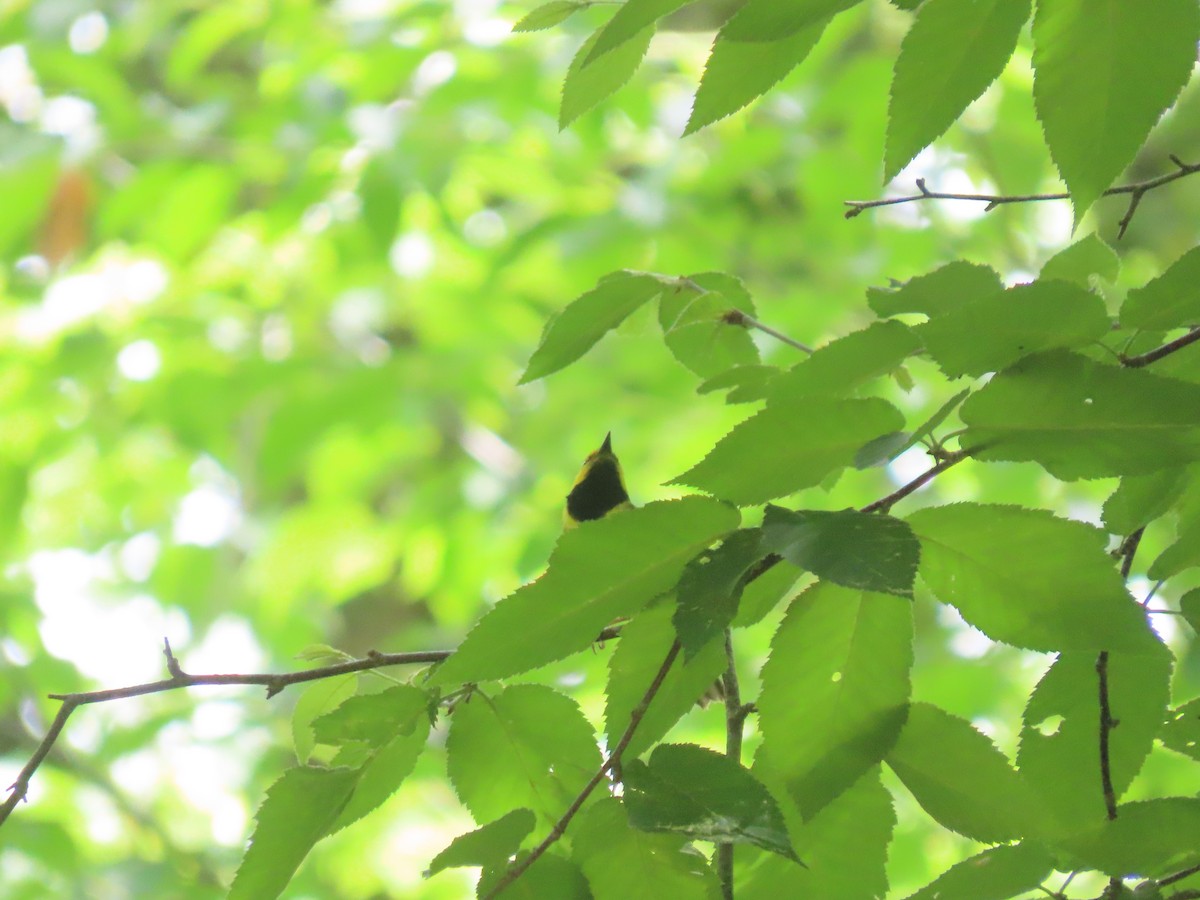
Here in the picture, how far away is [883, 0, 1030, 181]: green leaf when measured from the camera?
0.76 metres

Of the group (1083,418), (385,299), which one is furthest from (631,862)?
(385,299)

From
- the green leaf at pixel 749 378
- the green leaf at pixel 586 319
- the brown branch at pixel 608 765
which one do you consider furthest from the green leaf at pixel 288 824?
the green leaf at pixel 749 378

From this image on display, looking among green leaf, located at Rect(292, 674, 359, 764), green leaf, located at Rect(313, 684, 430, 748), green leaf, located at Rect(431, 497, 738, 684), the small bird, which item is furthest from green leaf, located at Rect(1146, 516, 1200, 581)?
the small bird

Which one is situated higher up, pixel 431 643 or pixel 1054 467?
pixel 431 643

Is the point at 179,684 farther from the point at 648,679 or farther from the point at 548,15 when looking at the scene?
the point at 548,15

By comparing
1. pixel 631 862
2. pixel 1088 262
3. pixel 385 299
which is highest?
pixel 385 299

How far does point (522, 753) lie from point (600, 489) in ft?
6.00

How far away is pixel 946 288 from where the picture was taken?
0.93 m

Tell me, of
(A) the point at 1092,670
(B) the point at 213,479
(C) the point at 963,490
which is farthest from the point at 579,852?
(B) the point at 213,479

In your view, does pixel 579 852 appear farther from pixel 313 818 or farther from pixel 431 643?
pixel 431 643

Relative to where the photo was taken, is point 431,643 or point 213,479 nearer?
point 431,643

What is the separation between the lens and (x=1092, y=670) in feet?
2.79

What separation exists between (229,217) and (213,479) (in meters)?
2.05

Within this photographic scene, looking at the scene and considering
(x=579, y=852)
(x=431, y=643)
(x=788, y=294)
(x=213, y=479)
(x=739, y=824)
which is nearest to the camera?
(x=739, y=824)
